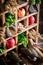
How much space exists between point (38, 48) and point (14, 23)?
0.48m

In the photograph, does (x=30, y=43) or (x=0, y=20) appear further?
(x=30, y=43)

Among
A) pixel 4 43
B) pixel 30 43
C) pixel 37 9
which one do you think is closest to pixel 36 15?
pixel 37 9

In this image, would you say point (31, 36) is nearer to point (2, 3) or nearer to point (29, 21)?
point (29, 21)

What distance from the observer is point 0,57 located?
10.2 feet

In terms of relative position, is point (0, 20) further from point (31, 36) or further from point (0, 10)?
point (31, 36)

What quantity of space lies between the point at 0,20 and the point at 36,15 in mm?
539

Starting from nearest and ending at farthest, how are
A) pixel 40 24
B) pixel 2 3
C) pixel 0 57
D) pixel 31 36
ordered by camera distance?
pixel 2 3 < pixel 0 57 < pixel 31 36 < pixel 40 24

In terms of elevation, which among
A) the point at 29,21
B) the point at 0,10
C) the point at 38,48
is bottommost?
the point at 38,48

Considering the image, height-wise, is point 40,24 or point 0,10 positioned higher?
point 0,10

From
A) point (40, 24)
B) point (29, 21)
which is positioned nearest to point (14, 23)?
point (29, 21)

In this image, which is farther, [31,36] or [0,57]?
[31,36]

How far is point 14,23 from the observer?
3.02m

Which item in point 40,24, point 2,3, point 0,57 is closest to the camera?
point 2,3

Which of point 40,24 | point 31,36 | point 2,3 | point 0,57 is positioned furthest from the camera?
point 40,24
